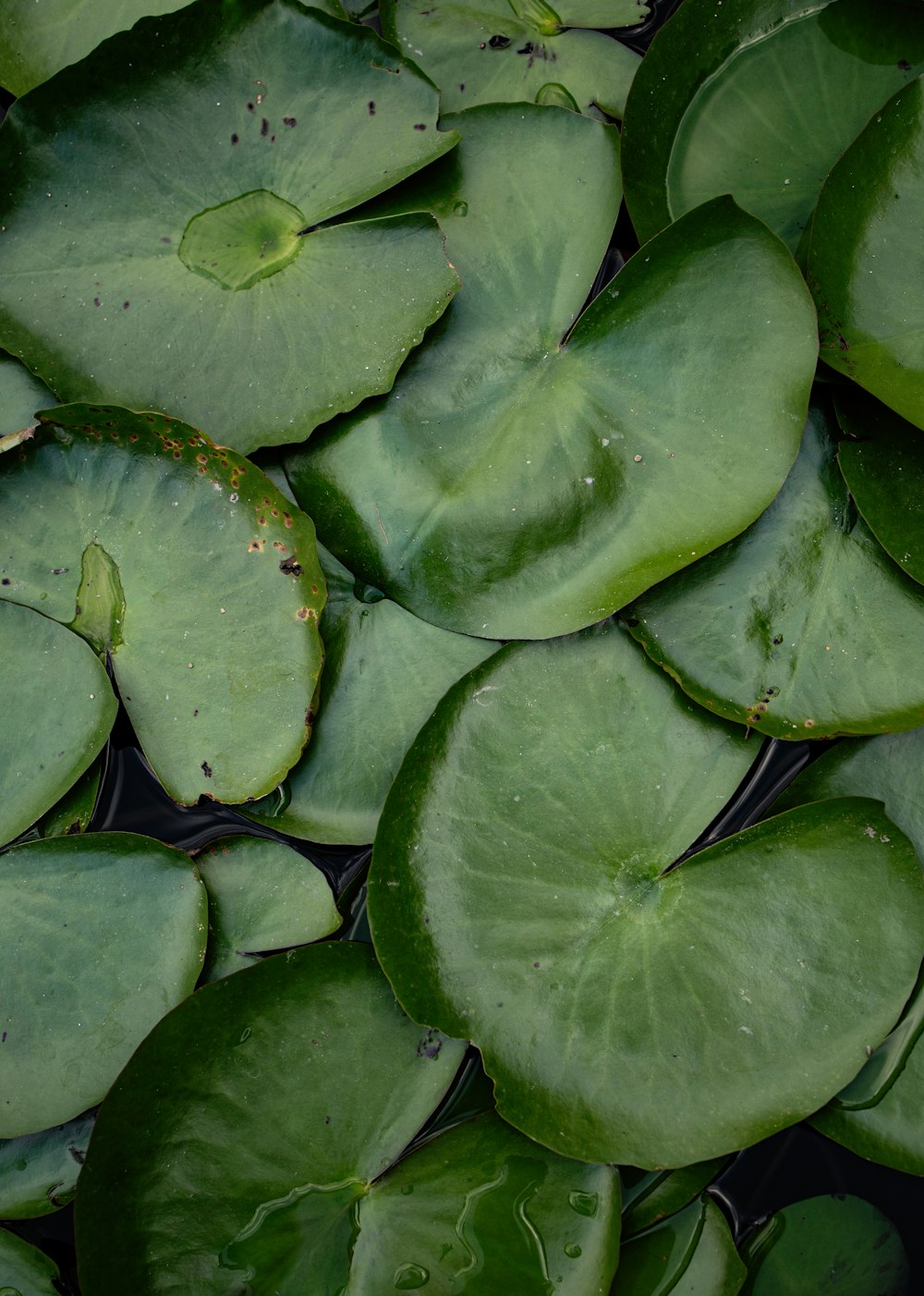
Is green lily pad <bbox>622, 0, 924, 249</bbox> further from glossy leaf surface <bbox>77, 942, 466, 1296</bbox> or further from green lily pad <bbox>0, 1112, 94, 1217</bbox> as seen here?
green lily pad <bbox>0, 1112, 94, 1217</bbox>

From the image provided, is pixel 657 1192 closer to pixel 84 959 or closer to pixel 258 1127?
pixel 258 1127

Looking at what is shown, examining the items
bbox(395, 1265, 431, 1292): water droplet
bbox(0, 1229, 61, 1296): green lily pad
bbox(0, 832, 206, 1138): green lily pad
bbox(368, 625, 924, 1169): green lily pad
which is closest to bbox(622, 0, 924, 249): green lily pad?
bbox(368, 625, 924, 1169): green lily pad

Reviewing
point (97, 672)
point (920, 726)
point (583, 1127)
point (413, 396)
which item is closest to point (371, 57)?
point (413, 396)

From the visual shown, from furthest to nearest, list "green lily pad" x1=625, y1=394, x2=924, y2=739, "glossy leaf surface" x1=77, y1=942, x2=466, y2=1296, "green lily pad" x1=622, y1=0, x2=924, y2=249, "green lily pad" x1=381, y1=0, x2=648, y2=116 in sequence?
"green lily pad" x1=381, y1=0, x2=648, y2=116
"green lily pad" x1=622, y1=0, x2=924, y2=249
"green lily pad" x1=625, y1=394, x2=924, y2=739
"glossy leaf surface" x1=77, y1=942, x2=466, y2=1296

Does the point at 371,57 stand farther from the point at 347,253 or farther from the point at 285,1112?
the point at 285,1112

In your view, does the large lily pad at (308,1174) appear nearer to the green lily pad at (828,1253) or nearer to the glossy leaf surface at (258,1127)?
the glossy leaf surface at (258,1127)

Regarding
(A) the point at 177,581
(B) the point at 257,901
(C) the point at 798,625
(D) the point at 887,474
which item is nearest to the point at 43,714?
(A) the point at 177,581
